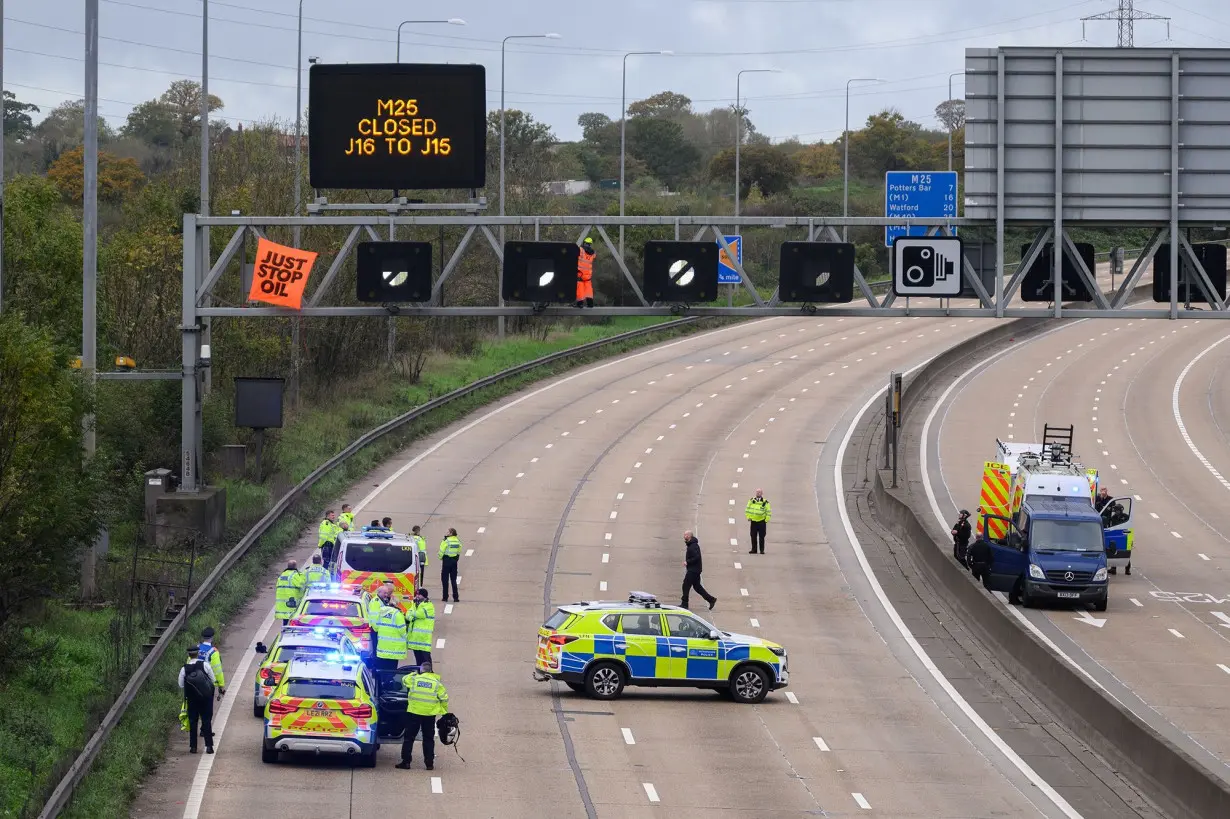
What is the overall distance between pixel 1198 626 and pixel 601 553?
12.3 m

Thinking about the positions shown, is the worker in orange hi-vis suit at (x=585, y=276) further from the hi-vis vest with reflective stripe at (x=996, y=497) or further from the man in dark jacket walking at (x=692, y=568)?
the hi-vis vest with reflective stripe at (x=996, y=497)

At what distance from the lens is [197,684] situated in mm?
22078

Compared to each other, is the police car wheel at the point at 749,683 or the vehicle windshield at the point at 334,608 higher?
the vehicle windshield at the point at 334,608

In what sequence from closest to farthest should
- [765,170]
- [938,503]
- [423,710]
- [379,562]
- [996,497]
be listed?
1. [423,710]
2. [379,562]
3. [996,497]
4. [938,503]
5. [765,170]

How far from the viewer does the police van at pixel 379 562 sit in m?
31.3

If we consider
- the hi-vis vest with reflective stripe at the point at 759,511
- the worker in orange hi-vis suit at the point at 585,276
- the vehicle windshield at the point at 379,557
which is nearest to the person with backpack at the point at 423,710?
the vehicle windshield at the point at 379,557

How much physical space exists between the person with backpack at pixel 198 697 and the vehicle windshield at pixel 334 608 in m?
3.92

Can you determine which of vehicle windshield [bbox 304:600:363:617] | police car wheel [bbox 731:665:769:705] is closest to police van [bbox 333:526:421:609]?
vehicle windshield [bbox 304:600:363:617]

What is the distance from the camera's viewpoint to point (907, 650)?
3219 centimetres

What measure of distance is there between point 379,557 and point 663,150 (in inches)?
5796

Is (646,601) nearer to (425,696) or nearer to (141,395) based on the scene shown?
(425,696)

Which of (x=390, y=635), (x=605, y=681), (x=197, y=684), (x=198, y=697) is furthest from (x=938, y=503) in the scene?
(x=197, y=684)

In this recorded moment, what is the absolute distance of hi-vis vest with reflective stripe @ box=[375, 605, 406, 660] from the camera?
2475cm

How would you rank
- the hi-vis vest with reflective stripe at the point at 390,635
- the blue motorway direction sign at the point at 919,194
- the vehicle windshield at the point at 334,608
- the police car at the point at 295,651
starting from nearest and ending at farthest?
1. the police car at the point at 295,651
2. the hi-vis vest with reflective stripe at the point at 390,635
3. the vehicle windshield at the point at 334,608
4. the blue motorway direction sign at the point at 919,194
